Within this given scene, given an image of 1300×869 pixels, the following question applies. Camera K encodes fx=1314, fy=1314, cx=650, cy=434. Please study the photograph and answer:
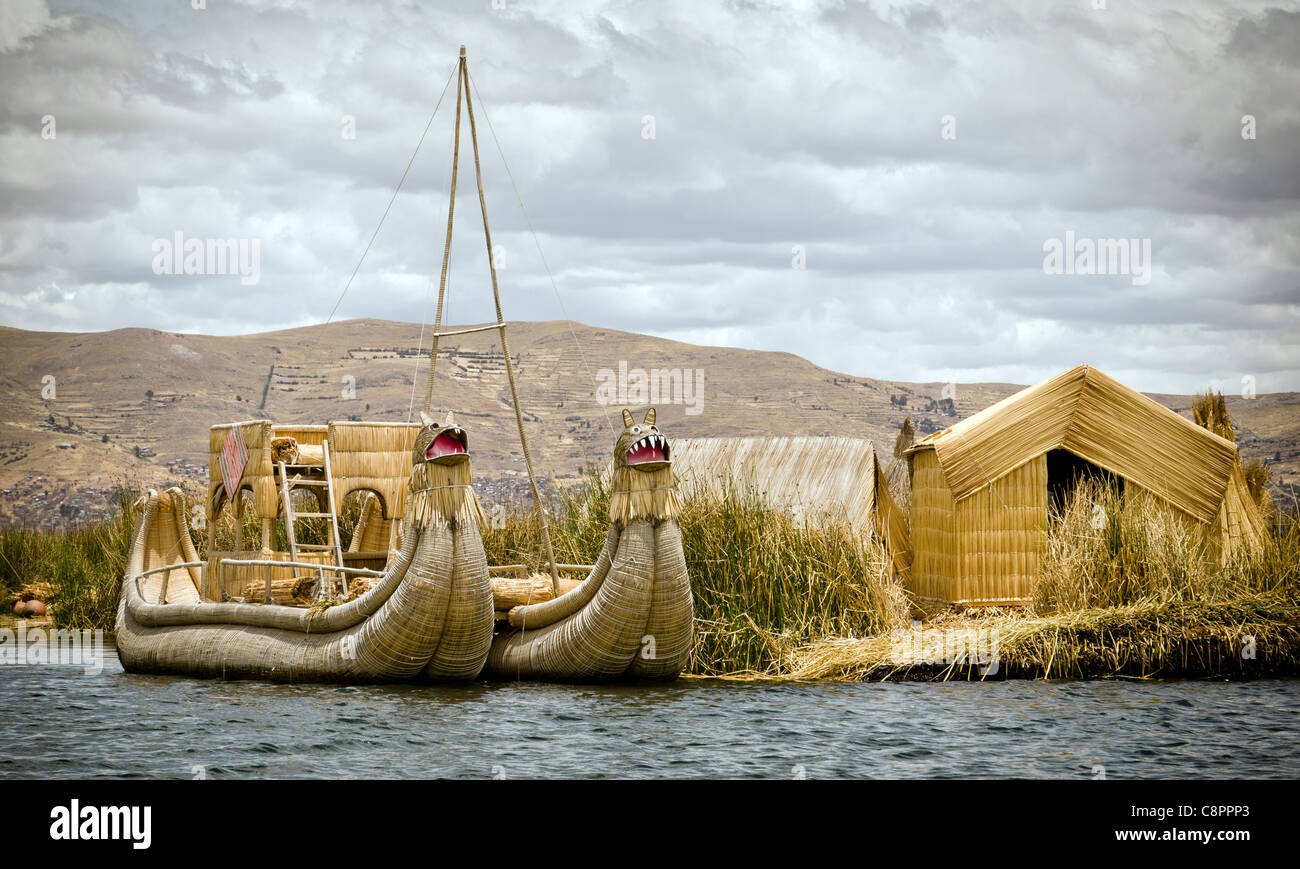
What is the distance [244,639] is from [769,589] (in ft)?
15.7

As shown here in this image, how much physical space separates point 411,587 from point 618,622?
1690mm

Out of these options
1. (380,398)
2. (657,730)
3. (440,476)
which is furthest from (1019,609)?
(380,398)

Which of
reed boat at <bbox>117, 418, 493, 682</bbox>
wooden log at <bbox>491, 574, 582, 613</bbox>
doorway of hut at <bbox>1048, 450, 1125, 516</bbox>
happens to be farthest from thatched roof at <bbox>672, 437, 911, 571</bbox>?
reed boat at <bbox>117, 418, 493, 682</bbox>

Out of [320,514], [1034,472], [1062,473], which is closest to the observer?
[320,514]

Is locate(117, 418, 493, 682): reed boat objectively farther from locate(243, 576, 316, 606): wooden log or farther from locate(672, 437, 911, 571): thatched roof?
locate(672, 437, 911, 571): thatched roof

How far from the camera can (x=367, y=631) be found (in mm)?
10938

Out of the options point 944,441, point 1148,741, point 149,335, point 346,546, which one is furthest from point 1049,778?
point 149,335

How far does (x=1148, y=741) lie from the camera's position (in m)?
9.07

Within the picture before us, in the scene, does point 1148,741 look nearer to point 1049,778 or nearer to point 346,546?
point 1049,778

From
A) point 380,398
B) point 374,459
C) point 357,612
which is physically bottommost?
point 357,612

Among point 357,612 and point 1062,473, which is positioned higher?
point 1062,473

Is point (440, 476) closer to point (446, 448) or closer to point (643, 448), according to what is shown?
point (446, 448)

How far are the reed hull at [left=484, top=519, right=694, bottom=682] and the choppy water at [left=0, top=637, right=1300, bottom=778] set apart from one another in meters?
0.29

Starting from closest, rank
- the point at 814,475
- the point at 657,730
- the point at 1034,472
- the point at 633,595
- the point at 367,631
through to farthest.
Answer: the point at 657,730 < the point at 633,595 < the point at 367,631 < the point at 1034,472 < the point at 814,475
